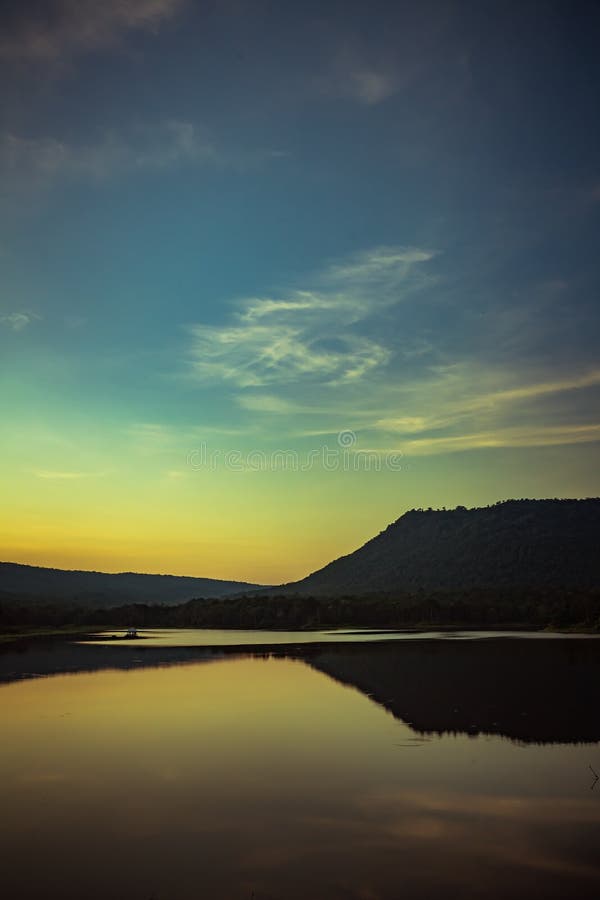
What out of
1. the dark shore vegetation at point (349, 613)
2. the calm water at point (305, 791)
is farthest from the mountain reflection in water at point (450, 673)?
the dark shore vegetation at point (349, 613)

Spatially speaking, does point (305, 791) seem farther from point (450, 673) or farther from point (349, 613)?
point (349, 613)

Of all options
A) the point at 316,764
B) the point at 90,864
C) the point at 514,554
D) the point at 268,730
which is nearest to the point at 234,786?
the point at 316,764

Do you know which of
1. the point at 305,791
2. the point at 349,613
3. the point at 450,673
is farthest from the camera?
the point at 349,613

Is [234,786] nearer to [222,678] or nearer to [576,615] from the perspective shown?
[222,678]

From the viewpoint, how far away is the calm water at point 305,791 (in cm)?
1488

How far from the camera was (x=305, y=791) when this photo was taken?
69.9ft

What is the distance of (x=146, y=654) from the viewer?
75500 millimetres

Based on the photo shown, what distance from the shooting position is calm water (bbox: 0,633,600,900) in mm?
14883

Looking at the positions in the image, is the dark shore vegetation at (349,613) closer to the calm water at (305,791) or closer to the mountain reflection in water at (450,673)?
the mountain reflection in water at (450,673)

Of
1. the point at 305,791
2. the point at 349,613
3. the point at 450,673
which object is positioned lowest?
the point at 305,791

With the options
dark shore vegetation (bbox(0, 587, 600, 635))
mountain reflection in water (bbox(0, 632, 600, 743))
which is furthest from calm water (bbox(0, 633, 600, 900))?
dark shore vegetation (bbox(0, 587, 600, 635))

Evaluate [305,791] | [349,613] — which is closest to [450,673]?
[305,791]

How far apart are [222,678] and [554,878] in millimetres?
39415

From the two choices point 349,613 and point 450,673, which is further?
point 349,613
